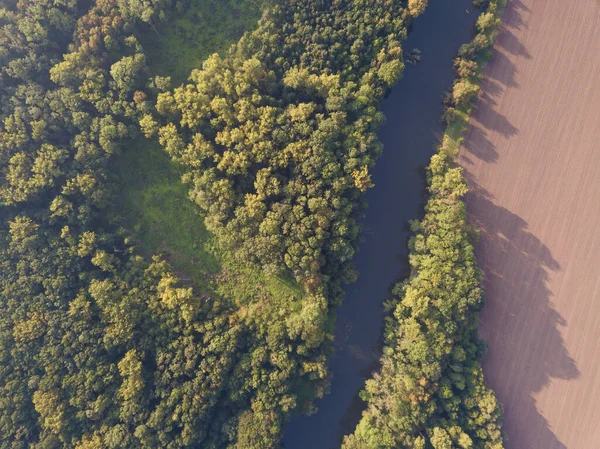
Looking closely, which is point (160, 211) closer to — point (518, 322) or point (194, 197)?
point (194, 197)

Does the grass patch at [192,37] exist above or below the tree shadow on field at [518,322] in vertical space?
above

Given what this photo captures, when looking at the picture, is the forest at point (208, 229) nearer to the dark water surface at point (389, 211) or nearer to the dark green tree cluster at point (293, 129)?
the dark green tree cluster at point (293, 129)

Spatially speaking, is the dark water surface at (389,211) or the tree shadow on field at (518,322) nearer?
the tree shadow on field at (518,322)

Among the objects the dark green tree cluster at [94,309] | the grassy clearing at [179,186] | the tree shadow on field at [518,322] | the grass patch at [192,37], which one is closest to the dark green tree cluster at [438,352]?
the tree shadow on field at [518,322]

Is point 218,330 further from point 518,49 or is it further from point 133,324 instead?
point 518,49

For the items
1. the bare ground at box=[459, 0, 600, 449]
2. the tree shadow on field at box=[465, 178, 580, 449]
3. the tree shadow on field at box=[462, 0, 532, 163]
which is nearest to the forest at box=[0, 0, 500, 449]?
the tree shadow on field at box=[462, 0, 532, 163]
